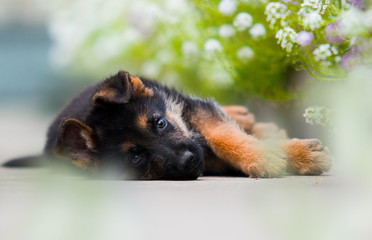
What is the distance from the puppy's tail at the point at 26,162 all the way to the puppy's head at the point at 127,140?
1.34 meters

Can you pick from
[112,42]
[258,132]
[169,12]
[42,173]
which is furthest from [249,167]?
[112,42]

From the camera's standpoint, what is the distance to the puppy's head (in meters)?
3.41

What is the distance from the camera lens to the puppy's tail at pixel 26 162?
4793 mm

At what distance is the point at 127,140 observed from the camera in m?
3.45

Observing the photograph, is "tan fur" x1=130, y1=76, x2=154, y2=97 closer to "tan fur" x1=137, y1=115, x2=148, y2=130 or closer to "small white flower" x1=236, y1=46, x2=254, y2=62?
"tan fur" x1=137, y1=115, x2=148, y2=130

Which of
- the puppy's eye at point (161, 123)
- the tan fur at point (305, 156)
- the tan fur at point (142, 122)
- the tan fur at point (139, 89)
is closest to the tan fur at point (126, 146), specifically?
the tan fur at point (142, 122)

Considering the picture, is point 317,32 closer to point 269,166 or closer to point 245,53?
point 269,166

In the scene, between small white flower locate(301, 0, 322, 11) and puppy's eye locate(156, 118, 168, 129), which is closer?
small white flower locate(301, 0, 322, 11)

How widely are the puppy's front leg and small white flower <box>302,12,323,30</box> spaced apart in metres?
1.07

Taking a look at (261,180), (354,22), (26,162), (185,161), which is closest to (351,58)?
(354,22)

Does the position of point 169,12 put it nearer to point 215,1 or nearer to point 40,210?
point 215,1

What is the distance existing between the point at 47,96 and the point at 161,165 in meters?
8.53

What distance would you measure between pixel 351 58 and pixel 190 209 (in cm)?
117

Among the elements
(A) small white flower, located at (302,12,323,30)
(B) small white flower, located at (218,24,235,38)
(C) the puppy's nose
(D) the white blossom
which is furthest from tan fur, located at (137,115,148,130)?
(D) the white blossom
